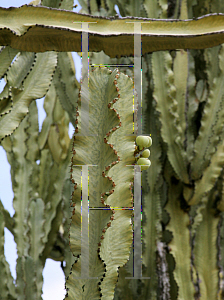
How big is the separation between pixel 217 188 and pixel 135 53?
3.53 feet

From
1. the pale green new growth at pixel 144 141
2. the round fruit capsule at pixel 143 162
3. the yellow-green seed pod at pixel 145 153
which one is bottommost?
the round fruit capsule at pixel 143 162

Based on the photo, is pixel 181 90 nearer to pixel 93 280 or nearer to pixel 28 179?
pixel 28 179

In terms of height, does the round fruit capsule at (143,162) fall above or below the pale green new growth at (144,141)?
below

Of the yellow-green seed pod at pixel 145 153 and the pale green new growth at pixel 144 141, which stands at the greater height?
the pale green new growth at pixel 144 141

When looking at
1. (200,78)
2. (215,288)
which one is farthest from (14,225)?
(200,78)

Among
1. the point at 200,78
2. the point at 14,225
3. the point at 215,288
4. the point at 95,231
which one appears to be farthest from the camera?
the point at 200,78

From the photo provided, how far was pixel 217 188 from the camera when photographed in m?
1.63

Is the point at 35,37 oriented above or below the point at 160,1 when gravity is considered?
below

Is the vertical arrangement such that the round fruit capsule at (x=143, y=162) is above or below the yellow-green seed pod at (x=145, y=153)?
below

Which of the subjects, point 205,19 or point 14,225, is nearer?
point 205,19

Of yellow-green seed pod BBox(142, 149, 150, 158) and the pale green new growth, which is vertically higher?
the pale green new growth

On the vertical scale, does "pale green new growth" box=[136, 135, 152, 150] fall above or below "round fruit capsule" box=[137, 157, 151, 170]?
above

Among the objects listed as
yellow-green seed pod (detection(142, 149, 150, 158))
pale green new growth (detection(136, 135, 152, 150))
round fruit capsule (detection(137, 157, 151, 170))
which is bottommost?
round fruit capsule (detection(137, 157, 151, 170))

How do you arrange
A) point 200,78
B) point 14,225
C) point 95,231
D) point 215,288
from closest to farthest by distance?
point 95,231
point 215,288
point 14,225
point 200,78
